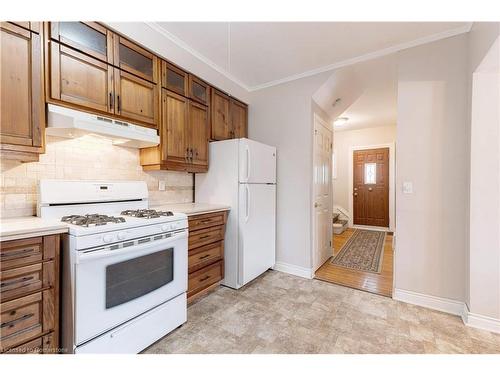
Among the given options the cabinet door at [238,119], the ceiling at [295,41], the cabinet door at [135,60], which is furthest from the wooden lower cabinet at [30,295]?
the cabinet door at [238,119]

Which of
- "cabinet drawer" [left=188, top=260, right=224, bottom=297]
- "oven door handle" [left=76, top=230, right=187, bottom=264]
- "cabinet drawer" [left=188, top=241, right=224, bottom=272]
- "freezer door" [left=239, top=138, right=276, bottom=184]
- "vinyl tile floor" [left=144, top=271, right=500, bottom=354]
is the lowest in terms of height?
"vinyl tile floor" [left=144, top=271, right=500, bottom=354]

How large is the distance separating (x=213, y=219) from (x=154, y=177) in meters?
0.82

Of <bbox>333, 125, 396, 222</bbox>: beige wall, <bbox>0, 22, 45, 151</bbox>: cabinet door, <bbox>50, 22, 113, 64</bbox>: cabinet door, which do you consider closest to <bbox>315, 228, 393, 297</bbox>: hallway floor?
<bbox>333, 125, 396, 222</bbox>: beige wall

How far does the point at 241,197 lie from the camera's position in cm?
251

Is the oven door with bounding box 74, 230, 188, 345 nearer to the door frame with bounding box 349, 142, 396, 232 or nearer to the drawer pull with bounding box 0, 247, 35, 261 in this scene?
the drawer pull with bounding box 0, 247, 35, 261

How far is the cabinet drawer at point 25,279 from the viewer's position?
3.69 feet

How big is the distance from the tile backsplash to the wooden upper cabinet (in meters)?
0.90

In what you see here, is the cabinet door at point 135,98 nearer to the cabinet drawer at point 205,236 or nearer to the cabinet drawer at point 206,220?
the cabinet drawer at point 206,220

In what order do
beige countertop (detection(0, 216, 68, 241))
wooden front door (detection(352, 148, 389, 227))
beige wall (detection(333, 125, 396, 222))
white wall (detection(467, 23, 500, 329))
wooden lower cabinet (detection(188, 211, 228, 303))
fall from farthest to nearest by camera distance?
1. beige wall (detection(333, 125, 396, 222))
2. wooden front door (detection(352, 148, 389, 227))
3. wooden lower cabinet (detection(188, 211, 228, 303))
4. white wall (detection(467, 23, 500, 329))
5. beige countertop (detection(0, 216, 68, 241))

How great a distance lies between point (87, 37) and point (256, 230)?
91.9 inches

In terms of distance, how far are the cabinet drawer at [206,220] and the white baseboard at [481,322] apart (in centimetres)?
234

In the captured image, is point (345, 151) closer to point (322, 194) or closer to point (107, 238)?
point (322, 194)

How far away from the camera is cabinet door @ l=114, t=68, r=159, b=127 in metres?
1.91
